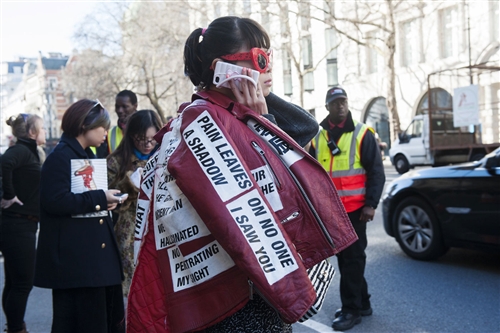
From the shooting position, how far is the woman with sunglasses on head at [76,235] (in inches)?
129

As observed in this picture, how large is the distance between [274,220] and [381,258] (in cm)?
608

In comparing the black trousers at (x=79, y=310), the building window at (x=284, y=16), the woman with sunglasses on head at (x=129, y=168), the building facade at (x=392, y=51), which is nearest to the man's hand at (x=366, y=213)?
the woman with sunglasses on head at (x=129, y=168)

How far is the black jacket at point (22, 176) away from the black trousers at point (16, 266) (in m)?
0.19

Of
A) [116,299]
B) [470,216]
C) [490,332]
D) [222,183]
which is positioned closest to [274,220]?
[222,183]

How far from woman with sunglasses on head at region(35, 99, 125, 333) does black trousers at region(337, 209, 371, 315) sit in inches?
82.4

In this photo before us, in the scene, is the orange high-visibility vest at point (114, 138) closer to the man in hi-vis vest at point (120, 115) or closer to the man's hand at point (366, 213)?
the man in hi-vis vest at point (120, 115)

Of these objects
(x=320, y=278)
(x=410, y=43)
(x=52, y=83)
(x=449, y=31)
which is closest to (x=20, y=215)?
(x=320, y=278)

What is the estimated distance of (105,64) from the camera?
35.0 m

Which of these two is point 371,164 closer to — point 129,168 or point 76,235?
point 129,168

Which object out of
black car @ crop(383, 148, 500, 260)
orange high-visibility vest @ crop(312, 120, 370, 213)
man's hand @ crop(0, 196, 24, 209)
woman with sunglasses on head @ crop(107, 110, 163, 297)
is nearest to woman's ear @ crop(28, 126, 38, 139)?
man's hand @ crop(0, 196, 24, 209)

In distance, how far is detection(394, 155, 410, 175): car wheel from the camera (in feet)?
72.1

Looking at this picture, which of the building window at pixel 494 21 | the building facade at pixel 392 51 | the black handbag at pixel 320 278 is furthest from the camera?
the building facade at pixel 392 51

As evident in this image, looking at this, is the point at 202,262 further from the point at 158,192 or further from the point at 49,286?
the point at 49,286

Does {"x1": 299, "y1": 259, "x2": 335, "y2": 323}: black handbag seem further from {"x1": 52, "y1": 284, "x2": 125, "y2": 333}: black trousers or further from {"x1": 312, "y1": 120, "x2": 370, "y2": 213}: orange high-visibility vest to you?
{"x1": 312, "y1": 120, "x2": 370, "y2": 213}: orange high-visibility vest
